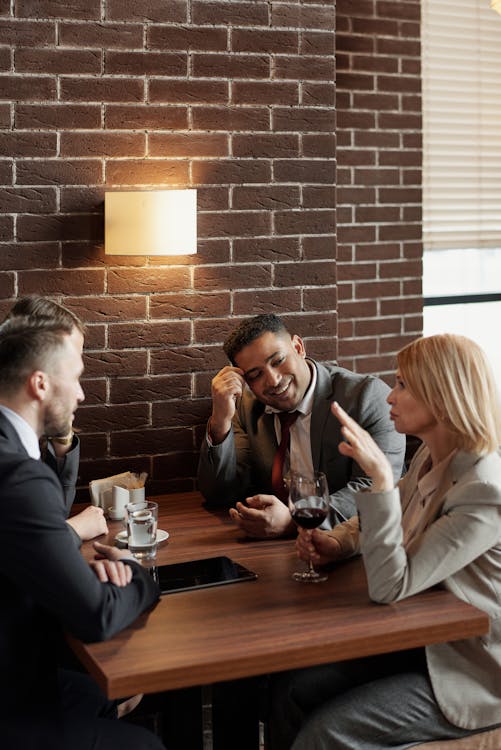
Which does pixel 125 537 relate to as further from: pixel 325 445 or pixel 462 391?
pixel 462 391

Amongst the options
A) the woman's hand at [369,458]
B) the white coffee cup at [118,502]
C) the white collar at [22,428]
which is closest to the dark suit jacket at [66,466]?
the white coffee cup at [118,502]

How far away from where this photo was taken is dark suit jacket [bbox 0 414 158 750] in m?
1.82

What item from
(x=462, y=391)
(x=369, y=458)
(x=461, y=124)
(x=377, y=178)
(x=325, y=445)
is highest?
(x=461, y=124)

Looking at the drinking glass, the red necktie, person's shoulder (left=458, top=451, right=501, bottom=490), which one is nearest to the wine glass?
person's shoulder (left=458, top=451, right=501, bottom=490)

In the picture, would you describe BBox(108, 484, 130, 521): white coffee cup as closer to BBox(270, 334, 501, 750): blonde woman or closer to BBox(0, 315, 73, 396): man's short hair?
BBox(270, 334, 501, 750): blonde woman

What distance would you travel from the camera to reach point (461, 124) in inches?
188

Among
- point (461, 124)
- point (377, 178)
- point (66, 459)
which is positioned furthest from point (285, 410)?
point (461, 124)

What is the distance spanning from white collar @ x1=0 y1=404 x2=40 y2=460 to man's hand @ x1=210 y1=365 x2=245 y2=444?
102 centimetres

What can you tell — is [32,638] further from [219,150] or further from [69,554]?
[219,150]

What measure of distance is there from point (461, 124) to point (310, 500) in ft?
10.2

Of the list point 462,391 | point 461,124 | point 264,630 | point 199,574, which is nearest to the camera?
point 264,630

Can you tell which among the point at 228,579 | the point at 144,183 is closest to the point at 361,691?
the point at 228,579

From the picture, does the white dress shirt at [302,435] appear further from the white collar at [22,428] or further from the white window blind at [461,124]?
the white window blind at [461,124]

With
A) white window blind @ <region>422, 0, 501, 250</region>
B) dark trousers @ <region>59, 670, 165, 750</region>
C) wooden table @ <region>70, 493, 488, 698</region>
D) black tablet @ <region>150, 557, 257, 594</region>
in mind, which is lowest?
dark trousers @ <region>59, 670, 165, 750</region>
